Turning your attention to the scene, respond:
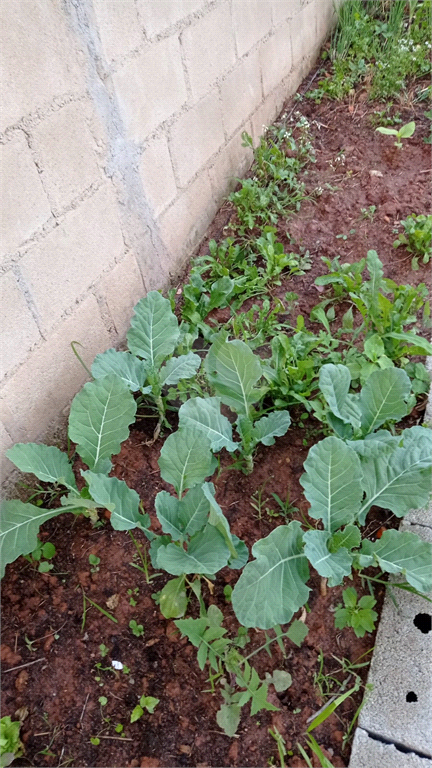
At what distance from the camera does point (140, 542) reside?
1595 mm

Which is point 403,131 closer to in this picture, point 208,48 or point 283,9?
point 283,9

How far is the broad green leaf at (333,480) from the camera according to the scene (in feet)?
4.38

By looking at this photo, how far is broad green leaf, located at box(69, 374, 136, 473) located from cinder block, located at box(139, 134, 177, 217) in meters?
0.94

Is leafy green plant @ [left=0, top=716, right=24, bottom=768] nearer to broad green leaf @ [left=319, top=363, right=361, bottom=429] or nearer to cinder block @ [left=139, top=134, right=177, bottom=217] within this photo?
broad green leaf @ [left=319, top=363, right=361, bottom=429]

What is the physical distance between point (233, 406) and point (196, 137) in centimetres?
140

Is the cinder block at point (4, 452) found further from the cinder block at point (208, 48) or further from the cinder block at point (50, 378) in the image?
the cinder block at point (208, 48)

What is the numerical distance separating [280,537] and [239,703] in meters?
0.39

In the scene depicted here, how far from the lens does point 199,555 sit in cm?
134

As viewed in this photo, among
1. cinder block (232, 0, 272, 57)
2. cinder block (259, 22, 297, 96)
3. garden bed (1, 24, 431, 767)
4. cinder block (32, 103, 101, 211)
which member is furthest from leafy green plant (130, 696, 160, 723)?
cinder block (259, 22, 297, 96)

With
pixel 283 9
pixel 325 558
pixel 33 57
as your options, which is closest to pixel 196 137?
pixel 33 57

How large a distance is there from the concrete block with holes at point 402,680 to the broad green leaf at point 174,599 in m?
0.51

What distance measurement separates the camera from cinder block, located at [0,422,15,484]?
5.34 feet

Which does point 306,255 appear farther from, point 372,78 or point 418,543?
point 372,78

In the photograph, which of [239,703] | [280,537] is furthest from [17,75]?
[239,703]
